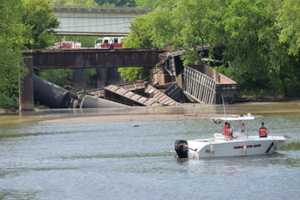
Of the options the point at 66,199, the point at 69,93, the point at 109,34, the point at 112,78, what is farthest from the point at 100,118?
the point at 109,34

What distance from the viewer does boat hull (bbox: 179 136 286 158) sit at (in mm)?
59312

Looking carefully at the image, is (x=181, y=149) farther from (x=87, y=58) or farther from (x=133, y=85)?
(x=133, y=85)

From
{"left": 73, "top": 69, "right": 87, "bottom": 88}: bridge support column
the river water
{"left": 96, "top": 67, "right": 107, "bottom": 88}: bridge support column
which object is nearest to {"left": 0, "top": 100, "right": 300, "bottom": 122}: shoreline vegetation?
the river water

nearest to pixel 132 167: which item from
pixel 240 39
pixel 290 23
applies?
pixel 290 23

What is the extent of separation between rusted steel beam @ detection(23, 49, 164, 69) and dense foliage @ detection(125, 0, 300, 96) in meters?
3.50

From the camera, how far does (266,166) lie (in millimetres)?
55406

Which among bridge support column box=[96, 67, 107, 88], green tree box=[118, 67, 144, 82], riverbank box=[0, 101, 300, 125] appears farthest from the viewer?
bridge support column box=[96, 67, 107, 88]

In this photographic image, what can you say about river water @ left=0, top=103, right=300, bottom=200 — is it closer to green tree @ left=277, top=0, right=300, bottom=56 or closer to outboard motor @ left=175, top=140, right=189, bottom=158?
outboard motor @ left=175, top=140, right=189, bottom=158

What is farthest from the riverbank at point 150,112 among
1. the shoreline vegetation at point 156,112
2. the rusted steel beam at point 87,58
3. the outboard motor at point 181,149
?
the outboard motor at point 181,149

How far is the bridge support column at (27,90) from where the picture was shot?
10762 cm

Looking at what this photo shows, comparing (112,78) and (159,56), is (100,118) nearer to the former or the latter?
(159,56)

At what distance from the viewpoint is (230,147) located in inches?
2349

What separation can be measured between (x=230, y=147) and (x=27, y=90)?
51.8 m

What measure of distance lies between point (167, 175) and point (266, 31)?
62.5m
